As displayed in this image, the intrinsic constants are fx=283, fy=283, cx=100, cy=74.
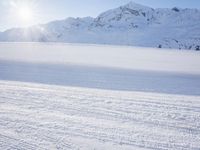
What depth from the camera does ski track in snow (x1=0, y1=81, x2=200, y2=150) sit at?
15.6ft

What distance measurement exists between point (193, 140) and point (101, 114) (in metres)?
2.17

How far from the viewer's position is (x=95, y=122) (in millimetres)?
5734

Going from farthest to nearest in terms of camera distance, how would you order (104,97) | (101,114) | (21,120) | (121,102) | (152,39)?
1. (152,39)
2. (104,97)
3. (121,102)
4. (101,114)
5. (21,120)

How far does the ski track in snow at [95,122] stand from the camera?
4.74 meters

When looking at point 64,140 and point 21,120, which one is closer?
point 64,140

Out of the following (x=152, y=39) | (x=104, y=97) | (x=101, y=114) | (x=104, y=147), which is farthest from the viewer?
(x=152, y=39)

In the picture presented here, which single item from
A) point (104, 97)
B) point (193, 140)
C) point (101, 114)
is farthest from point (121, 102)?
point (193, 140)

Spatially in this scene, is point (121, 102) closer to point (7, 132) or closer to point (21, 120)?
point (21, 120)

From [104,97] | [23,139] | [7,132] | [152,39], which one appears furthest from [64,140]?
[152,39]

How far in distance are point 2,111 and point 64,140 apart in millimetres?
2308

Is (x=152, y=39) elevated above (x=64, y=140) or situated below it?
above

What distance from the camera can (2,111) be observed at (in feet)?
21.1

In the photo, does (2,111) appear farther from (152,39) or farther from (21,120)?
(152,39)

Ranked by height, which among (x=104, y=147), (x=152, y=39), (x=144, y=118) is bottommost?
(x=104, y=147)
